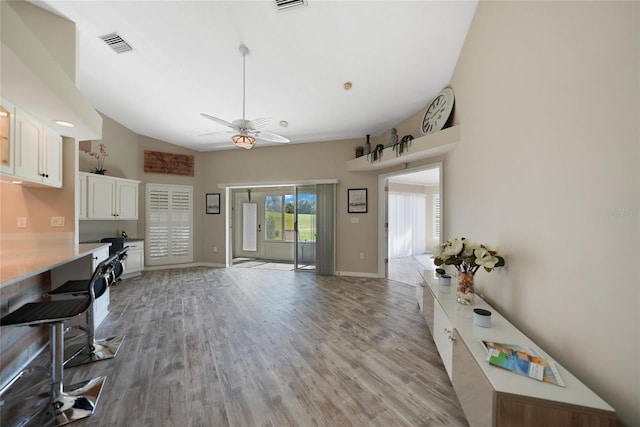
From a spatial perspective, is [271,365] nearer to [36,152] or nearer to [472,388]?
[472,388]

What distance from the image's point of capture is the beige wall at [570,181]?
93cm

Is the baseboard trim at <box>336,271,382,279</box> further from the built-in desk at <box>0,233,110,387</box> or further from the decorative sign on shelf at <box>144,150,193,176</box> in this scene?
the decorative sign on shelf at <box>144,150,193,176</box>

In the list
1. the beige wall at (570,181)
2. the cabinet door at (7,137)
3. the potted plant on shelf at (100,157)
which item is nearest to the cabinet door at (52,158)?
the cabinet door at (7,137)

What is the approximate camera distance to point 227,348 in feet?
7.64

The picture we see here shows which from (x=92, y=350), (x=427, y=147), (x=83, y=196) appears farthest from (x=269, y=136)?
(x=83, y=196)

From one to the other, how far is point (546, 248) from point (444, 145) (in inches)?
77.8

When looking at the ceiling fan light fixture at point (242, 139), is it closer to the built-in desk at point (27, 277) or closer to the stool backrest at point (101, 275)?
the stool backrest at point (101, 275)

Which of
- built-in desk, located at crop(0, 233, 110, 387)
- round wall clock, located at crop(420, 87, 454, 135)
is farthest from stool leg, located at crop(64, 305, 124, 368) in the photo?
round wall clock, located at crop(420, 87, 454, 135)

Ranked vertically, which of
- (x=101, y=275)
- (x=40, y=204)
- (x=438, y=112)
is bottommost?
(x=101, y=275)

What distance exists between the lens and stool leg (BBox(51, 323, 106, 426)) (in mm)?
1502

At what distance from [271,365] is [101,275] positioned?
61.1 inches

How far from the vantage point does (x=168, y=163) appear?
5.77 meters

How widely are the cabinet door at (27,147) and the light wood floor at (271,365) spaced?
71.0 inches

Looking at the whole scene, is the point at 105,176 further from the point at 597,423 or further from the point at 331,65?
the point at 597,423
